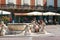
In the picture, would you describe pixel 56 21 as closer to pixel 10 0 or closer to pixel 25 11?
pixel 25 11

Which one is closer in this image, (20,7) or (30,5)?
(20,7)

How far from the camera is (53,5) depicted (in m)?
45.5

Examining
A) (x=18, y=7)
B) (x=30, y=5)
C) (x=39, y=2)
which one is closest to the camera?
(x=18, y=7)

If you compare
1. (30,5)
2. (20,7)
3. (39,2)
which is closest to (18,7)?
(20,7)

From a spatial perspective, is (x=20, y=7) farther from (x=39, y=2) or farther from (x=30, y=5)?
(x=39, y=2)

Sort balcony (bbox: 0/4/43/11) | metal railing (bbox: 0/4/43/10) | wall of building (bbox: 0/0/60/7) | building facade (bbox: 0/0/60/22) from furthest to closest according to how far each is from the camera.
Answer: wall of building (bbox: 0/0/60/7)
building facade (bbox: 0/0/60/22)
metal railing (bbox: 0/4/43/10)
balcony (bbox: 0/4/43/11)

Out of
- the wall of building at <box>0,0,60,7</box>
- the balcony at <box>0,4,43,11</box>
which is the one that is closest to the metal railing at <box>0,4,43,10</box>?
the balcony at <box>0,4,43,11</box>

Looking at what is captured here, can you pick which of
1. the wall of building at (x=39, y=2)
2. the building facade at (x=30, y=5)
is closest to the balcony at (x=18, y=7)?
the building facade at (x=30, y=5)

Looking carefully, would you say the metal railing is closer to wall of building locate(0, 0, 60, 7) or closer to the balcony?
the balcony

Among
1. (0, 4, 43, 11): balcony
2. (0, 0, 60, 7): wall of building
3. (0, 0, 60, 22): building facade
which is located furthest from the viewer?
(0, 0, 60, 7): wall of building

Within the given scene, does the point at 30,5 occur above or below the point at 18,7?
above

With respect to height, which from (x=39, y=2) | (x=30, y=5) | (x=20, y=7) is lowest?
(x=20, y=7)

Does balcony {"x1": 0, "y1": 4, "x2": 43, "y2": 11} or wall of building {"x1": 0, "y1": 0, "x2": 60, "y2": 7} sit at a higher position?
wall of building {"x1": 0, "y1": 0, "x2": 60, "y2": 7}

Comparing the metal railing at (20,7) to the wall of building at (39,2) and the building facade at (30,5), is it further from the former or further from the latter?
the wall of building at (39,2)
